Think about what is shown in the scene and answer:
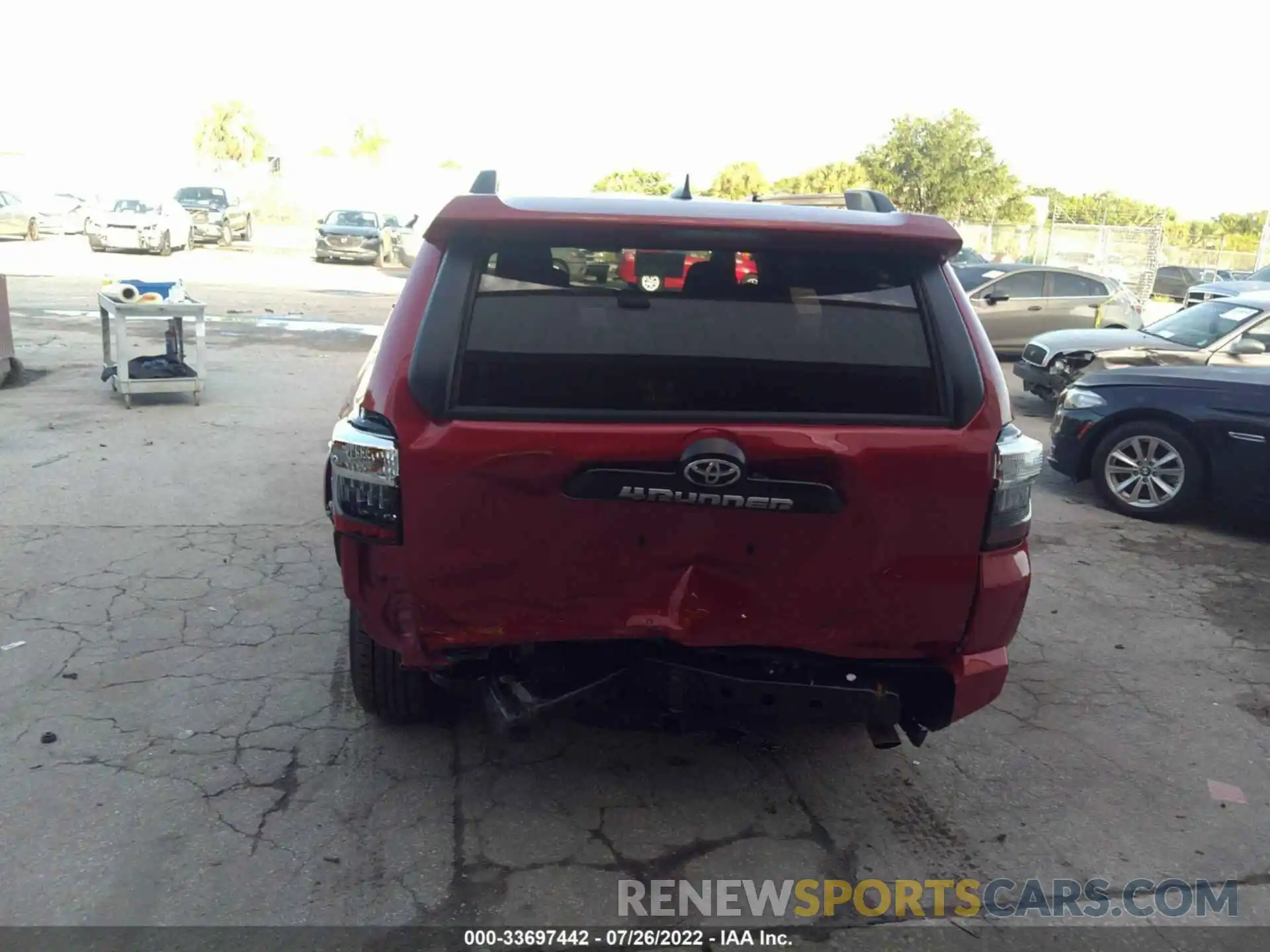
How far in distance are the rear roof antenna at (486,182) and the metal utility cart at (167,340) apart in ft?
20.1

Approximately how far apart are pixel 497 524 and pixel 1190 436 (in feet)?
20.0

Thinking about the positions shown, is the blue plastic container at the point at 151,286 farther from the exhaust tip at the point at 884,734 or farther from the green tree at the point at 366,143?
the green tree at the point at 366,143

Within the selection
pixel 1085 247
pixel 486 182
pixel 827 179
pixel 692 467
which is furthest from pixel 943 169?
pixel 692 467

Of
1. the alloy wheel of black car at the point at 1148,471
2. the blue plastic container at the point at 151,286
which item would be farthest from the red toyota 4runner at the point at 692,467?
the blue plastic container at the point at 151,286

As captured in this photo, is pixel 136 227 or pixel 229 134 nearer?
pixel 136 227

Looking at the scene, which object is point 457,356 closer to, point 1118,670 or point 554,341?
point 554,341

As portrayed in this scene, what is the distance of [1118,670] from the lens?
16.2ft

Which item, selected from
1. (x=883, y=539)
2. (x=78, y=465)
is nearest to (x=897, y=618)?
(x=883, y=539)

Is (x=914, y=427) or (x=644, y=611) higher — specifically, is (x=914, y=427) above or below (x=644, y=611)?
above

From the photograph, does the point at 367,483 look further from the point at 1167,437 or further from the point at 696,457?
the point at 1167,437

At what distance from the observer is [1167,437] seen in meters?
7.46
